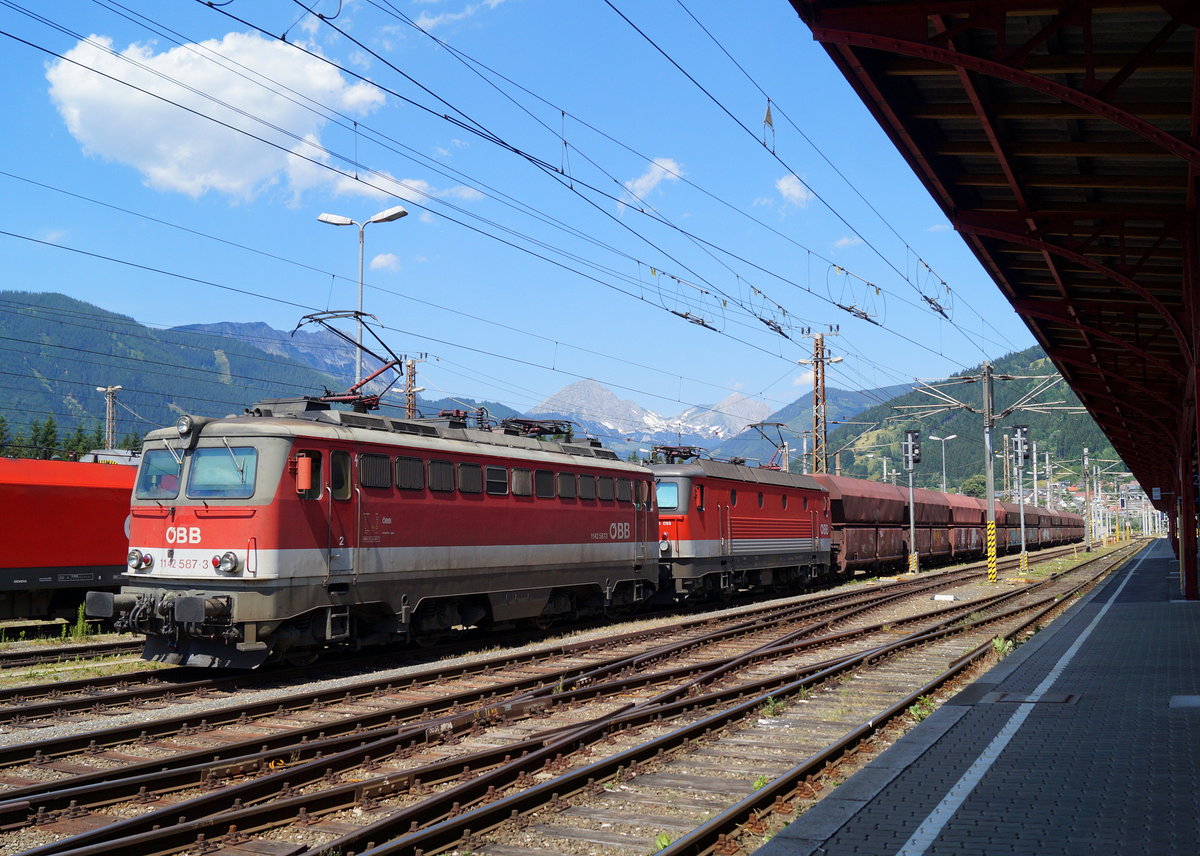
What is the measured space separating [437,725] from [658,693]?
3.72 meters

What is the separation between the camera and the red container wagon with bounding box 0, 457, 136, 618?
20125 millimetres

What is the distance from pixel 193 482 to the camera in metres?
14.3

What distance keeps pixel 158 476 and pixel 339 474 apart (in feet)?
8.43

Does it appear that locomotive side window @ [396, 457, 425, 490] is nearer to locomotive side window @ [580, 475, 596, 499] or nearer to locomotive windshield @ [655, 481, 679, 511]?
locomotive side window @ [580, 475, 596, 499]

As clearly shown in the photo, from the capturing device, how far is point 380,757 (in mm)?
9844

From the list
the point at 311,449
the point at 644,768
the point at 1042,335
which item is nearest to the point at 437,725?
the point at 644,768

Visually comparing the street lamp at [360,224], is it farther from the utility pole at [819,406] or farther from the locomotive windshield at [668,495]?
the utility pole at [819,406]

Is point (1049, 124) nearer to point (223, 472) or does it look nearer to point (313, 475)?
point (313, 475)

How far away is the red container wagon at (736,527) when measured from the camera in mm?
24750

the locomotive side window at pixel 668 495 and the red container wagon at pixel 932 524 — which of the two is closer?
the locomotive side window at pixel 668 495

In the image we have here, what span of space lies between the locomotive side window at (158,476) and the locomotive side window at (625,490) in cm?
961

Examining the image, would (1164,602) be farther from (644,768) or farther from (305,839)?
(305,839)

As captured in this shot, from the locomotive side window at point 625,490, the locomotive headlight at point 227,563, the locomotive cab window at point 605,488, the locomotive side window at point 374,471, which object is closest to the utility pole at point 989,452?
the locomotive side window at point 625,490

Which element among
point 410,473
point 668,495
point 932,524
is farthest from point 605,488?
point 932,524
